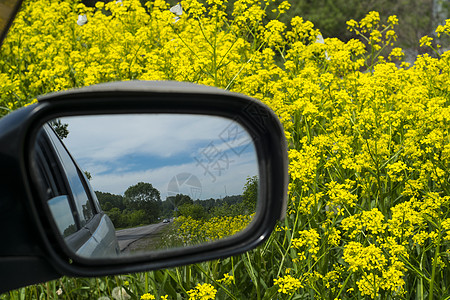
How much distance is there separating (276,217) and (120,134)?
0.31 metres

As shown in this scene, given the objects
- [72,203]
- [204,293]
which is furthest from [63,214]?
[204,293]

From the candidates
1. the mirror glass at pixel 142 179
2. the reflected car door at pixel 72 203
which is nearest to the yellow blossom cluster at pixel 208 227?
the mirror glass at pixel 142 179

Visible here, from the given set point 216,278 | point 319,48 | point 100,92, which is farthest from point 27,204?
point 319,48

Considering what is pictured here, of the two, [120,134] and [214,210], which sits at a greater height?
[120,134]

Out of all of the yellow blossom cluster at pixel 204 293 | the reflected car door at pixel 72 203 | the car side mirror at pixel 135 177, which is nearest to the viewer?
the car side mirror at pixel 135 177

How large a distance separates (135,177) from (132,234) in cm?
9

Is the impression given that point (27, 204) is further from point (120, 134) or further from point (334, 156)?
point (334, 156)

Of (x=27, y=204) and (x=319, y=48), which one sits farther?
(x=319, y=48)

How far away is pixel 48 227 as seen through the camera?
726 mm

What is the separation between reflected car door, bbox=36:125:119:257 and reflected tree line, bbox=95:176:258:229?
0.13 feet

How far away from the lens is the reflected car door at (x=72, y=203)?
2.71 feet

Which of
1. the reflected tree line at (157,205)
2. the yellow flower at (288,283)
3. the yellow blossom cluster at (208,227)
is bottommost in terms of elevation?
the yellow flower at (288,283)

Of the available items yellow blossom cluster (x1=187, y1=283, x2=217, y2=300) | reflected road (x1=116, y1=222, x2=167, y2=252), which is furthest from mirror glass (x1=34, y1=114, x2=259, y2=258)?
yellow blossom cluster (x1=187, y1=283, x2=217, y2=300)

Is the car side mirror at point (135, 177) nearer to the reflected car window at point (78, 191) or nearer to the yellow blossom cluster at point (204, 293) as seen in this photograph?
the reflected car window at point (78, 191)
